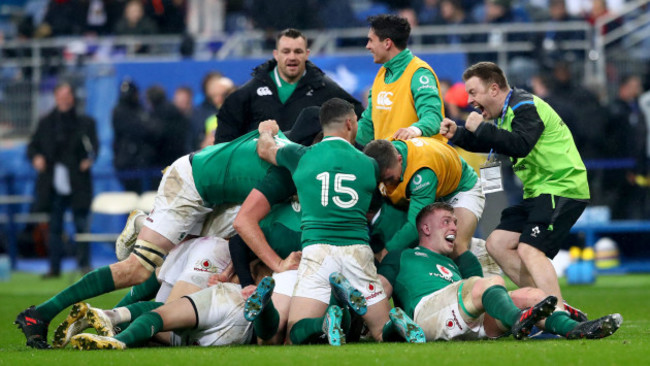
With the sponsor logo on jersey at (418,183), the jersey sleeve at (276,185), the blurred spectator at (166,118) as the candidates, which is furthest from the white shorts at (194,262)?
the blurred spectator at (166,118)

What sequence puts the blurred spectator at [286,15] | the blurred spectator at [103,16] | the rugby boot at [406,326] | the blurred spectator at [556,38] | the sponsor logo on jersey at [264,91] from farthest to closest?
the blurred spectator at [103,16]
the blurred spectator at [286,15]
the blurred spectator at [556,38]
the sponsor logo on jersey at [264,91]
the rugby boot at [406,326]

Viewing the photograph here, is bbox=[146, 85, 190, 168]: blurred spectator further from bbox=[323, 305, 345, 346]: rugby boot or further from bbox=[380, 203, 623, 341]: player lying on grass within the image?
bbox=[323, 305, 345, 346]: rugby boot

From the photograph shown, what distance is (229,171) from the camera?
7.76 m

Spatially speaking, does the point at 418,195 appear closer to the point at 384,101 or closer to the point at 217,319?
the point at 384,101

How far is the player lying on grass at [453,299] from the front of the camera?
663 cm

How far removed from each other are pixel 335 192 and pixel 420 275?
0.87 m

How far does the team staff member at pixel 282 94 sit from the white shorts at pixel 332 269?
286 cm

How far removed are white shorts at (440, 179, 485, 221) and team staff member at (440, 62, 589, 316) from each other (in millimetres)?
255

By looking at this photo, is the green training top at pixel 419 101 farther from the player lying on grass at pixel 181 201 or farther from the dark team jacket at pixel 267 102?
the player lying on grass at pixel 181 201

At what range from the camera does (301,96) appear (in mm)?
9844

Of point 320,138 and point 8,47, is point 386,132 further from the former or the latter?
point 8,47

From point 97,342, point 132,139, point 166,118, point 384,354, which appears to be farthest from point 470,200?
point 132,139

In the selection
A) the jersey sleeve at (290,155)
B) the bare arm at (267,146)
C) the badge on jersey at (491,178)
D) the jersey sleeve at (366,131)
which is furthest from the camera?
the jersey sleeve at (366,131)

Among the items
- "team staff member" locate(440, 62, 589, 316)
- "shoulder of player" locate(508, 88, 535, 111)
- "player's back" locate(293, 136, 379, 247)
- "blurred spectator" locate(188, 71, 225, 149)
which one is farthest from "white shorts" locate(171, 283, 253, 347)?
Result: "blurred spectator" locate(188, 71, 225, 149)
